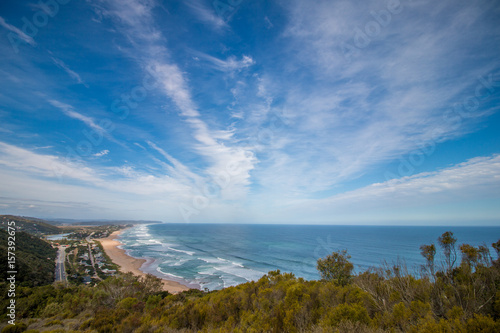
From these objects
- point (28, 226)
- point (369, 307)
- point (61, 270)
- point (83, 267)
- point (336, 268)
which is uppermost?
point (369, 307)

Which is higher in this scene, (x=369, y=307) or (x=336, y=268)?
(x=369, y=307)

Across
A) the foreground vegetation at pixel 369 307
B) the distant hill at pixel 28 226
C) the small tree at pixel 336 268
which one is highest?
the foreground vegetation at pixel 369 307

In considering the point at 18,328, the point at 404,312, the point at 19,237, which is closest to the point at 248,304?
the point at 404,312

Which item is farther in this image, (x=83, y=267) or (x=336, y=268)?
(x=83, y=267)

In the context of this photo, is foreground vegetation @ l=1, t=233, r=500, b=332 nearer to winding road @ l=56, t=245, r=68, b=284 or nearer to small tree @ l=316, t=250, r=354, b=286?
small tree @ l=316, t=250, r=354, b=286

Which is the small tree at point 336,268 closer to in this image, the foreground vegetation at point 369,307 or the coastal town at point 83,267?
the foreground vegetation at point 369,307

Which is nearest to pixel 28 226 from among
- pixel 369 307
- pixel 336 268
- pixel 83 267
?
pixel 83 267

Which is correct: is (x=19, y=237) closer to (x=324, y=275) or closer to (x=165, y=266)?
(x=165, y=266)

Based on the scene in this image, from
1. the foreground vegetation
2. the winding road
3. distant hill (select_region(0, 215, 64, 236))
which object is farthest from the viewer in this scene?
distant hill (select_region(0, 215, 64, 236))

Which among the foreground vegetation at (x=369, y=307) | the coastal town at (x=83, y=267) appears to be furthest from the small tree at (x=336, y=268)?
the coastal town at (x=83, y=267)

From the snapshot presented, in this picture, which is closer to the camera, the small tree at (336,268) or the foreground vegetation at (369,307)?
the foreground vegetation at (369,307)

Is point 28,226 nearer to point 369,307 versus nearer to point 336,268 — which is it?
point 336,268

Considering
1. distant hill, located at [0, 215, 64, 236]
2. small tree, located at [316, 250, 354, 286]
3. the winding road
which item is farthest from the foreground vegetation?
distant hill, located at [0, 215, 64, 236]
